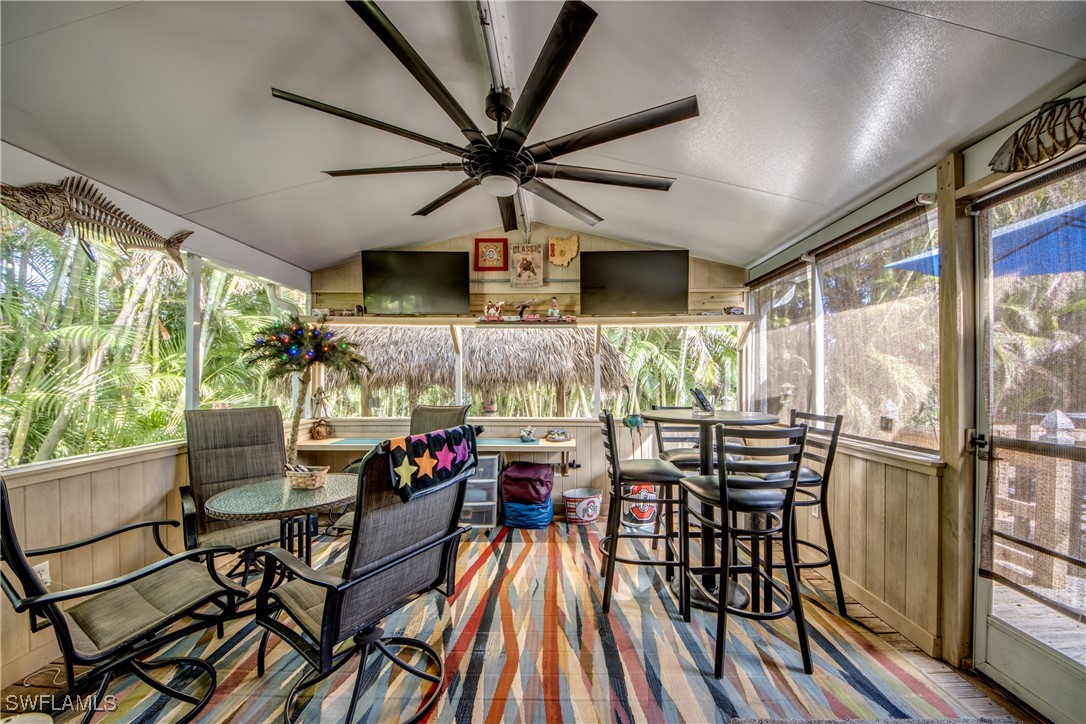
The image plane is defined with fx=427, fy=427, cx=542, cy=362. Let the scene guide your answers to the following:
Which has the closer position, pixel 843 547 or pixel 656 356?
pixel 843 547

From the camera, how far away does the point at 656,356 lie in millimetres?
6273

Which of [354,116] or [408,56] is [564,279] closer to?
[354,116]

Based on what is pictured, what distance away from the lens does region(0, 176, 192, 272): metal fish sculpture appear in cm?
208

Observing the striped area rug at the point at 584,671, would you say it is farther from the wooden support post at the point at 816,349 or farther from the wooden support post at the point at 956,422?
the wooden support post at the point at 816,349

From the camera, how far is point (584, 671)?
1.99m

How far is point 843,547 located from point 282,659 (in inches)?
131

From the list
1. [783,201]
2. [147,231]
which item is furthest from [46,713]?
[783,201]

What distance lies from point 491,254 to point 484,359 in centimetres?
111

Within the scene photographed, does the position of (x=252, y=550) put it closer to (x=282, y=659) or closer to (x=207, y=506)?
(x=207, y=506)

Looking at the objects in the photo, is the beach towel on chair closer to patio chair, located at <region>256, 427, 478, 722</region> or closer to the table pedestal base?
patio chair, located at <region>256, 427, 478, 722</region>

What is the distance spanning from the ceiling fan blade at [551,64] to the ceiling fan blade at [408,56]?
162mm

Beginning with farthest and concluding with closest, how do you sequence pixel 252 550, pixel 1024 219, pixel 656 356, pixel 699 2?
pixel 656 356, pixel 252 550, pixel 1024 219, pixel 699 2

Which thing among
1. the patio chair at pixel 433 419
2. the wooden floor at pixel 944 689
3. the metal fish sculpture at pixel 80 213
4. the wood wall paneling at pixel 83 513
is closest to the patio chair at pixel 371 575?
the wooden floor at pixel 944 689

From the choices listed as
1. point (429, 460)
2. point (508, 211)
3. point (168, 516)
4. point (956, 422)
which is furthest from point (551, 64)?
point (168, 516)
